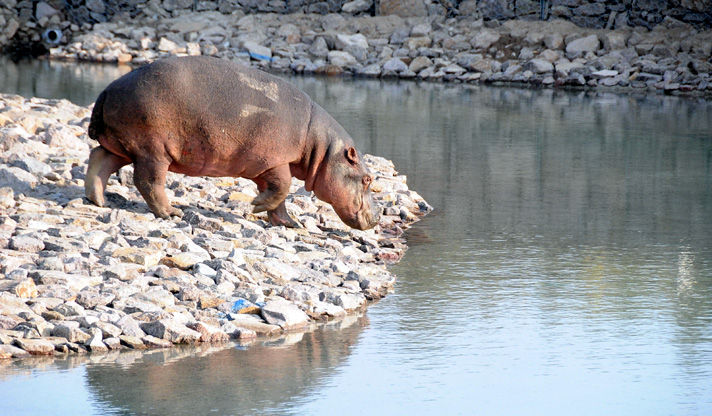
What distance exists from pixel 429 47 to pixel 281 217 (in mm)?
15997

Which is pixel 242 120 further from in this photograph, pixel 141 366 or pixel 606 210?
pixel 606 210

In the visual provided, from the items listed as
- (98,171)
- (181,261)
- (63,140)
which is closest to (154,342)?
(181,261)

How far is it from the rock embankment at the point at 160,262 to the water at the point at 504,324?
0.58ft

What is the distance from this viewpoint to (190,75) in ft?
22.2

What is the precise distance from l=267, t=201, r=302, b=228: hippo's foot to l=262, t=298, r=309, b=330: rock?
1.79 metres

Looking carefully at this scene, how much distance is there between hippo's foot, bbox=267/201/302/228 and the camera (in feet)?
24.5

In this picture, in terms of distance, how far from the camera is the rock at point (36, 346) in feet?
16.0

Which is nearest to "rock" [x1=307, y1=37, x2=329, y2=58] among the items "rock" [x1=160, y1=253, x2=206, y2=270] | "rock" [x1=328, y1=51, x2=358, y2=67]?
"rock" [x1=328, y1=51, x2=358, y2=67]

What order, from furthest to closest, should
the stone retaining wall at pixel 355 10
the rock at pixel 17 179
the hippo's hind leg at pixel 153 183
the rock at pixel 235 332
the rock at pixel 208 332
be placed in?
the stone retaining wall at pixel 355 10 → the rock at pixel 17 179 → the hippo's hind leg at pixel 153 183 → the rock at pixel 235 332 → the rock at pixel 208 332

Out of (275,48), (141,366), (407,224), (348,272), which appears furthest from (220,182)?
(275,48)

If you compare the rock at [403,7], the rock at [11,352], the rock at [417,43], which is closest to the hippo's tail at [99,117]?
the rock at [11,352]

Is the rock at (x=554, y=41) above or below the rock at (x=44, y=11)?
below

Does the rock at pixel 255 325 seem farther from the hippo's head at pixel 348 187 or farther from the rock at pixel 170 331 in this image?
the hippo's head at pixel 348 187

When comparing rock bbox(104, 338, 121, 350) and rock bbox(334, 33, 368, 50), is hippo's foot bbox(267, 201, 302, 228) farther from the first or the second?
rock bbox(334, 33, 368, 50)
